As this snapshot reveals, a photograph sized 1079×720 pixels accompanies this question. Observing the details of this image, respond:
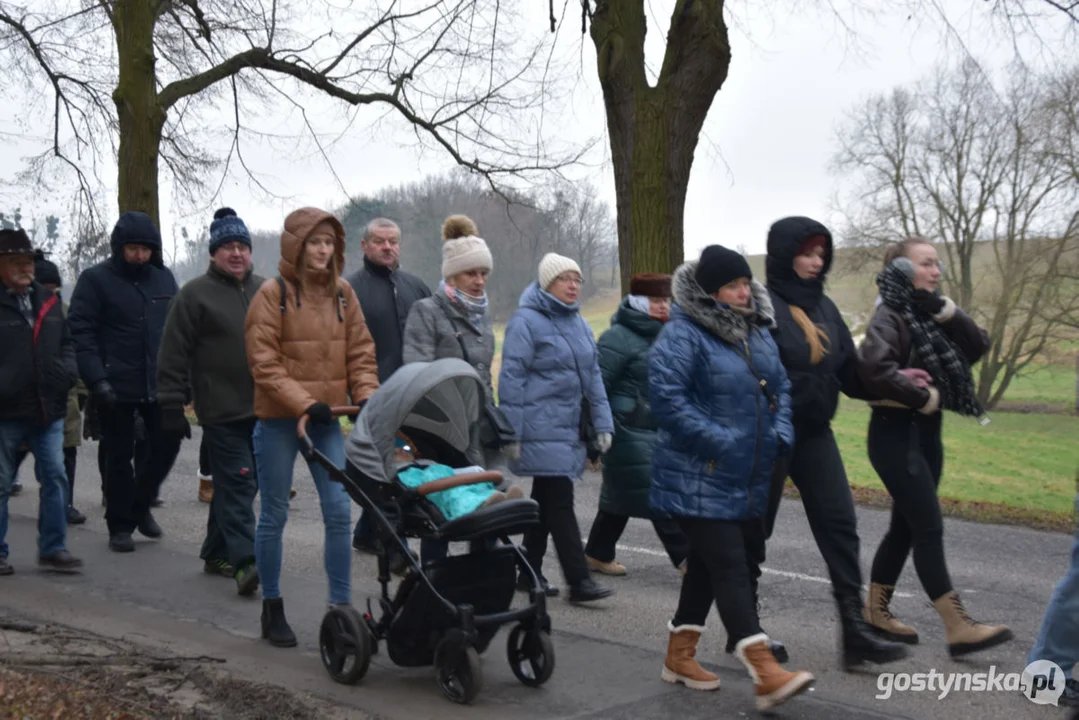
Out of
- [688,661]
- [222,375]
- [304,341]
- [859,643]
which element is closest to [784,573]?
[859,643]

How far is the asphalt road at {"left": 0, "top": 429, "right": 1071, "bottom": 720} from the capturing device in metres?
5.31

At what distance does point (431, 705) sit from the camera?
5.34 metres

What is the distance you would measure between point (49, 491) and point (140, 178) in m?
11.0

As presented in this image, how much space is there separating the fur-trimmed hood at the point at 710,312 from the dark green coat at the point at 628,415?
2281mm

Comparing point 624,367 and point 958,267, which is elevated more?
point 958,267

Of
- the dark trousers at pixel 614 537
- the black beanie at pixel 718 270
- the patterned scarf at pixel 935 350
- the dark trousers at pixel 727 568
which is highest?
the black beanie at pixel 718 270

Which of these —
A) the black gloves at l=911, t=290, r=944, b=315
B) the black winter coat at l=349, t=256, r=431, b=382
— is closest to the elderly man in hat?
the black winter coat at l=349, t=256, r=431, b=382

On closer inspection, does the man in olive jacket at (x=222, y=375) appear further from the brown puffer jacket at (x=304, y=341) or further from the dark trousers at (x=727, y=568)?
the dark trousers at (x=727, y=568)

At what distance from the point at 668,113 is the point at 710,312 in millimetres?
8940

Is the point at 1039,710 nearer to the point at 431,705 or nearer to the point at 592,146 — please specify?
the point at 431,705

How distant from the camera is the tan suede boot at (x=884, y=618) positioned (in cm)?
632

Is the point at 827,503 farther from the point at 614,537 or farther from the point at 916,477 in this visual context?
the point at 614,537

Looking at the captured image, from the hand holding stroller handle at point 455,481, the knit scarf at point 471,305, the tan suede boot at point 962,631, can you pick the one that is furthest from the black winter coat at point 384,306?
the tan suede boot at point 962,631

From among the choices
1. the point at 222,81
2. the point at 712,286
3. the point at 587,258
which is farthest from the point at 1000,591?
the point at 587,258
